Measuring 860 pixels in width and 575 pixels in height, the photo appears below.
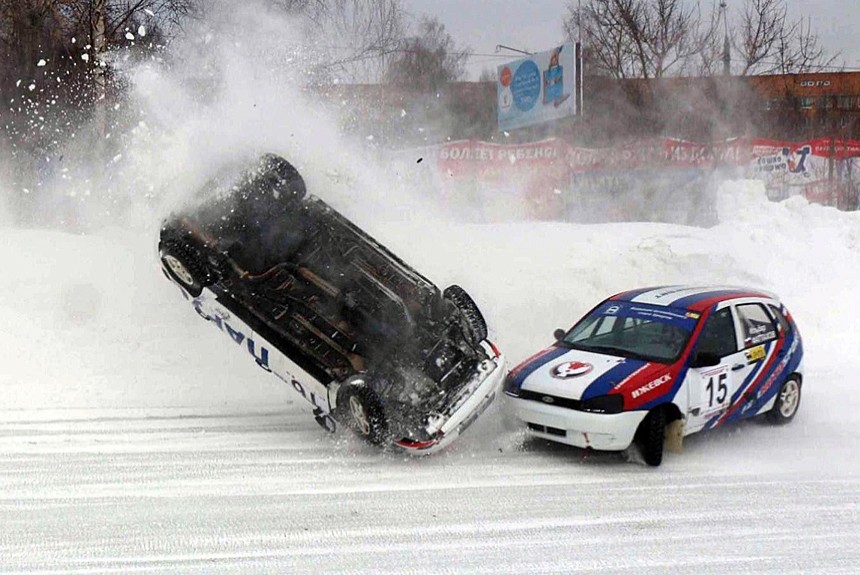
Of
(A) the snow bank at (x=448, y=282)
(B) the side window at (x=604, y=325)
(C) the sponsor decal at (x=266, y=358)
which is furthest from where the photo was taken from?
(A) the snow bank at (x=448, y=282)

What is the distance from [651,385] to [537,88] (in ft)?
54.6

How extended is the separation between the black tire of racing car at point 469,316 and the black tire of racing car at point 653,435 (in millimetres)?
1595

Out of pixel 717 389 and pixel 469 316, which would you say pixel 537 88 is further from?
pixel 717 389

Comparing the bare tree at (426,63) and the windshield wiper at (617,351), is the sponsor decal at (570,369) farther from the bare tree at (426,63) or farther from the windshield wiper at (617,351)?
the bare tree at (426,63)

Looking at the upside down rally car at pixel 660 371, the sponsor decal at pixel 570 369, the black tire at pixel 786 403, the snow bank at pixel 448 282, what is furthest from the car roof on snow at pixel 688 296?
the snow bank at pixel 448 282

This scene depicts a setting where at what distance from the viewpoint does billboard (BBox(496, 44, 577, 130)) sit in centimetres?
2123

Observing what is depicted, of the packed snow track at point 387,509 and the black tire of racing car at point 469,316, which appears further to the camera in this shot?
the black tire of racing car at point 469,316

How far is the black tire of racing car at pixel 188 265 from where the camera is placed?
24.3 ft

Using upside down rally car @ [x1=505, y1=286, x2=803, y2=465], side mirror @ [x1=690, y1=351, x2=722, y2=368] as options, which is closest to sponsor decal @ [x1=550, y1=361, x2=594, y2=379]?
upside down rally car @ [x1=505, y1=286, x2=803, y2=465]

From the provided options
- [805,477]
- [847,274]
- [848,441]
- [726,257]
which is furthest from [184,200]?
[847,274]

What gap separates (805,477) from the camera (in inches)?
270

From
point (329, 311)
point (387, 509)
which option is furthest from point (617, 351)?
point (387, 509)

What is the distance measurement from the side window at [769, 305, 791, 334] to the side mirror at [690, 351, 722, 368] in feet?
4.73

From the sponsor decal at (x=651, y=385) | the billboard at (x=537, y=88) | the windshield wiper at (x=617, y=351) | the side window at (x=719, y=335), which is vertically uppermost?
the billboard at (x=537, y=88)
